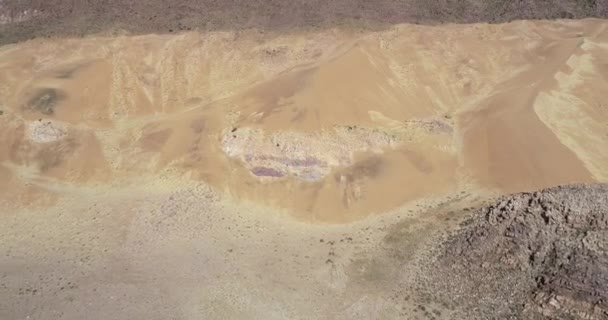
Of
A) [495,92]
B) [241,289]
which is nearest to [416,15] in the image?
[495,92]

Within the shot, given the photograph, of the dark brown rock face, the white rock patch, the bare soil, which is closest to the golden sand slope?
the white rock patch

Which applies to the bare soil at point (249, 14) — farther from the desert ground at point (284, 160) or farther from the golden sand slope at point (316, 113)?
the golden sand slope at point (316, 113)

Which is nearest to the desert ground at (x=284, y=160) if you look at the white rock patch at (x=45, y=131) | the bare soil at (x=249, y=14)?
the white rock patch at (x=45, y=131)

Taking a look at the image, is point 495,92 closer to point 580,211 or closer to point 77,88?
point 580,211

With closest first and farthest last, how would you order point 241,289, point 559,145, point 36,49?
point 241,289
point 559,145
point 36,49

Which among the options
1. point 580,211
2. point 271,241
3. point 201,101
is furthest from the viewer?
point 201,101

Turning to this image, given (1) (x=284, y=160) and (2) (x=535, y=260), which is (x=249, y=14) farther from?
(2) (x=535, y=260)

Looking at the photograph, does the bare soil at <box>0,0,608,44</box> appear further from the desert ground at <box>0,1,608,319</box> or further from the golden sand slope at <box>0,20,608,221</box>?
the golden sand slope at <box>0,20,608,221</box>
